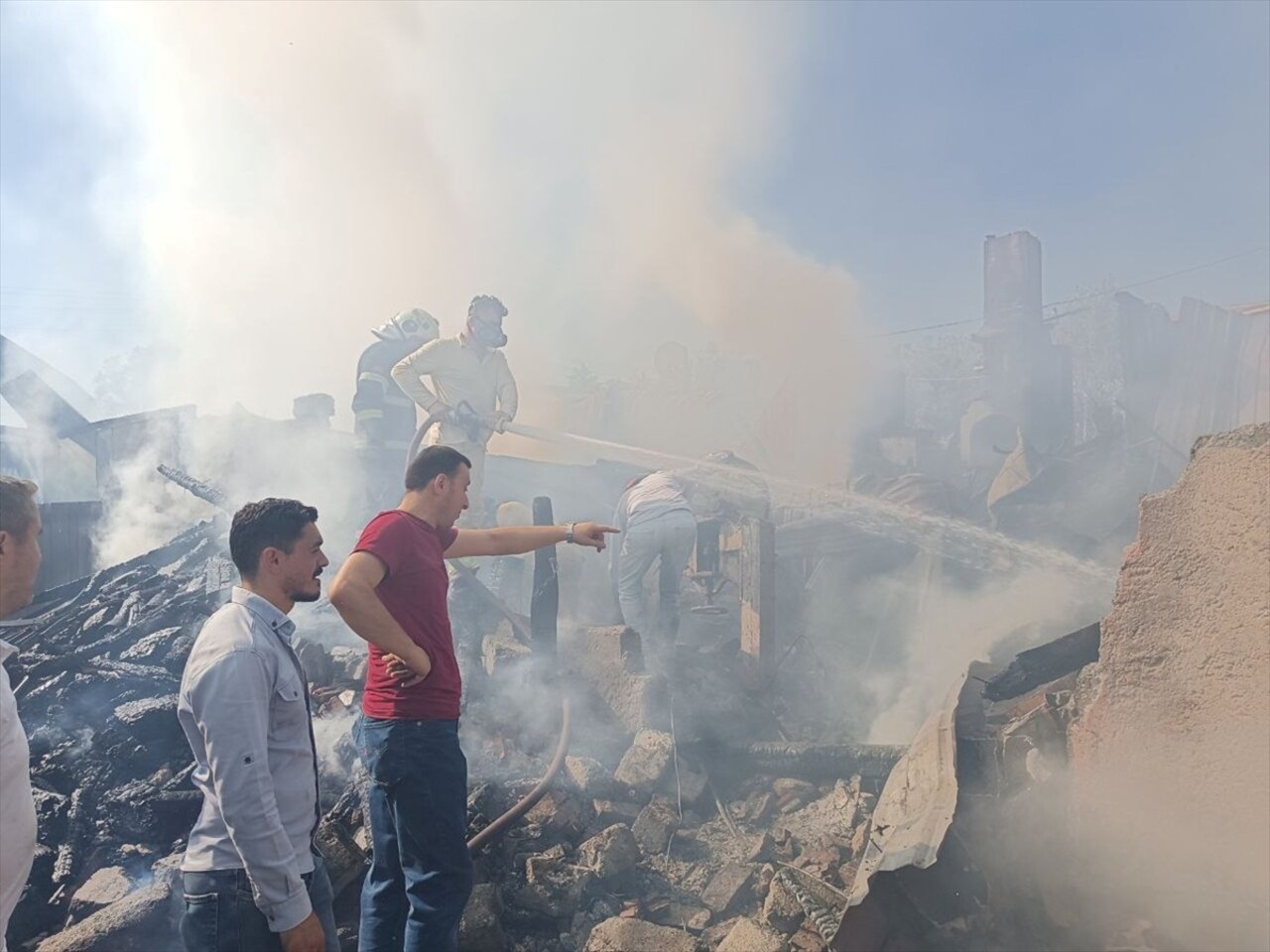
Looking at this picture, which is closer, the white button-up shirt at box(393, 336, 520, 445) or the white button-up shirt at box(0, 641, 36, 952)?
the white button-up shirt at box(0, 641, 36, 952)

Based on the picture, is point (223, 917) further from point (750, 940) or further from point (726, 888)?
Answer: point (726, 888)

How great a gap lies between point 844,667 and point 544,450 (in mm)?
10370

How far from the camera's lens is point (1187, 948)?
10.2 feet

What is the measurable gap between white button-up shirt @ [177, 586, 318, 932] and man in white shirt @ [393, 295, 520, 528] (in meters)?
5.28

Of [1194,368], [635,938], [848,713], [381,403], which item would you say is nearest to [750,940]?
[635,938]

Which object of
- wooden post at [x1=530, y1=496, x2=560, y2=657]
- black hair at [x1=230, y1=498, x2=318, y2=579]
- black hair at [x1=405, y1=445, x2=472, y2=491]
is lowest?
wooden post at [x1=530, y1=496, x2=560, y2=657]

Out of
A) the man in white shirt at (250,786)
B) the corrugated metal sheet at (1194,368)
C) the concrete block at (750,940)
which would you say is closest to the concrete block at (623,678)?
the concrete block at (750,940)

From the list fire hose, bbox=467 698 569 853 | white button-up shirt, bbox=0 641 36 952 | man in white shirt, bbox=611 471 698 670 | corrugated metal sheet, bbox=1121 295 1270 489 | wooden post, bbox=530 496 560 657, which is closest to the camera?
white button-up shirt, bbox=0 641 36 952

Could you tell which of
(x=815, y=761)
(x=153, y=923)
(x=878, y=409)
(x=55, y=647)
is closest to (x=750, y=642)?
(x=815, y=761)

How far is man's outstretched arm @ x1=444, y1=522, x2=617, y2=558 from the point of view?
12.5 ft

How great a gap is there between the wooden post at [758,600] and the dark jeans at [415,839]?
167 inches

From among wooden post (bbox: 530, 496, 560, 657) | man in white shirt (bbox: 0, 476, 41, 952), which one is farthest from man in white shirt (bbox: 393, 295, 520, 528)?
man in white shirt (bbox: 0, 476, 41, 952)

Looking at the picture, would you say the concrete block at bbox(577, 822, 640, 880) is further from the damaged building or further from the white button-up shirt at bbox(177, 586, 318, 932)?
the white button-up shirt at bbox(177, 586, 318, 932)

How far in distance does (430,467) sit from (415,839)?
1.42 metres
